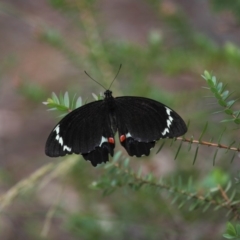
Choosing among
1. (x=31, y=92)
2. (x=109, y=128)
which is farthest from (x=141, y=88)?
(x=109, y=128)

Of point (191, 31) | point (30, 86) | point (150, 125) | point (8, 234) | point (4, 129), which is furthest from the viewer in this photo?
point (4, 129)

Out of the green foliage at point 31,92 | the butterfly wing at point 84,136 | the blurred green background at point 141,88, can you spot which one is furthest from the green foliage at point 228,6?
the butterfly wing at point 84,136

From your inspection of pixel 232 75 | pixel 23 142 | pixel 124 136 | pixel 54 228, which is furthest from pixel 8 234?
pixel 124 136

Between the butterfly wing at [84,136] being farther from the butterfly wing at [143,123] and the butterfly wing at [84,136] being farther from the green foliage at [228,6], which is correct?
the green foliage at [228,6]

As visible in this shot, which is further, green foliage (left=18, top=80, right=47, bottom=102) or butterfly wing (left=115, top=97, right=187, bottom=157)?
green foliage (left=18, top=80, right=47, bottom=102)

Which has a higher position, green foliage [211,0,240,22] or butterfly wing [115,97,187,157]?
green foliage [211,0,240,22]

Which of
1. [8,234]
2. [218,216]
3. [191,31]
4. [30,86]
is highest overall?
[191,31]

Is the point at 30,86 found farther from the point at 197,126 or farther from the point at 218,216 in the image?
the point at 218,216

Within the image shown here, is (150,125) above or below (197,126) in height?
below


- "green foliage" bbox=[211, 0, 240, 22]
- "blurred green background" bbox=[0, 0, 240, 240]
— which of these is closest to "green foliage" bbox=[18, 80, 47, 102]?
"blurred green background" bbox=[0, 0, 240, 240]

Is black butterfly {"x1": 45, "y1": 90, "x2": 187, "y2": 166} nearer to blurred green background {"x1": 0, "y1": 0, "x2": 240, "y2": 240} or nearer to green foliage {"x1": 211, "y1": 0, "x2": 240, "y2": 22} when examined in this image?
blurred green background {"x1": 0, "y1": 0, "x2": 240, "y2": 240}
